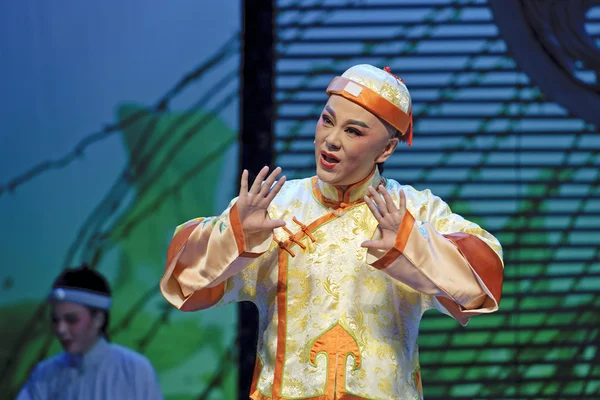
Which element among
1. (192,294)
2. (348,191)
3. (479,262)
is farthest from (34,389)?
(479,262)

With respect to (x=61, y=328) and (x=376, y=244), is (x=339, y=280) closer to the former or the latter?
(x=376, y=244)

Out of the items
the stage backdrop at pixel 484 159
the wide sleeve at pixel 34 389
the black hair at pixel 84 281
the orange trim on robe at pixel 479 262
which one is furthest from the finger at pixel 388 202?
the wide sleeve at pixel 34 389

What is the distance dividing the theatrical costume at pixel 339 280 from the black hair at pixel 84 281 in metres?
1.82

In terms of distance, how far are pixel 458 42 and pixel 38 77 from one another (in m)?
2.06

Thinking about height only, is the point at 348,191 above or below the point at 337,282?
above

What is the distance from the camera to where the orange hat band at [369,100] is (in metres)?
2.36

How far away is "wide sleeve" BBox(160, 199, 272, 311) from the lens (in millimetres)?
2191

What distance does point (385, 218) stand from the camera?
2.15 m

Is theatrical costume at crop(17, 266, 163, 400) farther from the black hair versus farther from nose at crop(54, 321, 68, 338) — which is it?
nose at crop(54, 321, 68, 338)

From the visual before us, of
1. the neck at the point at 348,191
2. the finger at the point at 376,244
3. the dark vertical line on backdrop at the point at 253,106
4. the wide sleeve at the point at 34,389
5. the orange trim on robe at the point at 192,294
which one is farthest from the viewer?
the dark vertical line on backdrop at the point at 253,106

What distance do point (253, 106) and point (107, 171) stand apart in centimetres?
78

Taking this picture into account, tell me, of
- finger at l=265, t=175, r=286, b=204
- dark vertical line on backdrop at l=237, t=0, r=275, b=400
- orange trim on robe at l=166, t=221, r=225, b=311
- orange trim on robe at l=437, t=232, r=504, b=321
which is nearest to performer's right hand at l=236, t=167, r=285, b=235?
finger at l=265, t=175, r=286, b=204

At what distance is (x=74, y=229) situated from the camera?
166 inches

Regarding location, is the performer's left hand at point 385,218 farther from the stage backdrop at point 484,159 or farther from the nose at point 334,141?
the stage backdrop at point 484,159
